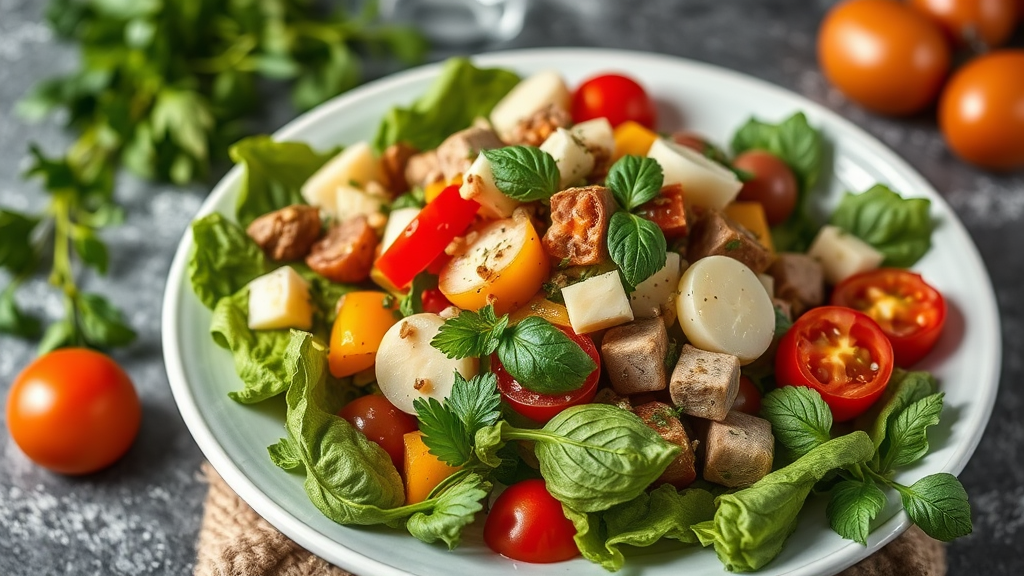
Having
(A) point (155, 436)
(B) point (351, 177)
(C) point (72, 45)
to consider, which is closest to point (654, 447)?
(B) point (351, 177)

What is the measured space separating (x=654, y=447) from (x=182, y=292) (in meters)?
1.71

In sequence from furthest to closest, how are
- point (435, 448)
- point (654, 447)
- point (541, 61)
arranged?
point (541, 61)
point (435, 448)
point (654, 447)

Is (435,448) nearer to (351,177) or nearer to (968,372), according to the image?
(351,177)

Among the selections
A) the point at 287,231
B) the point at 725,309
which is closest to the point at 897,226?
the point at 725,309

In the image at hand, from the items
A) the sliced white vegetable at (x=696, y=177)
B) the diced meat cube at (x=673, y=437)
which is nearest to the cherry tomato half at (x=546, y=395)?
the diced meat cube at (x=673, y=437)

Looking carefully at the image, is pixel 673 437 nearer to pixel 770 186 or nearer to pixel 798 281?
pixel 798 281

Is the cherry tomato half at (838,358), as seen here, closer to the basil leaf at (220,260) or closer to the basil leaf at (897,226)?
the basil leaf at (897,226)

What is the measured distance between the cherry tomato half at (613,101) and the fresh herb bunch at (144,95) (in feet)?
4.28

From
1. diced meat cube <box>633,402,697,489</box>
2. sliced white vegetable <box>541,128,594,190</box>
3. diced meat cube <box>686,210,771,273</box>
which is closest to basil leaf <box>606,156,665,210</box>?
sliced white vegetable <box>541,128,594,190</box>

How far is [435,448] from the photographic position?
101 inches

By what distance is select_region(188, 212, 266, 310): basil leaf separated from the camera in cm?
315

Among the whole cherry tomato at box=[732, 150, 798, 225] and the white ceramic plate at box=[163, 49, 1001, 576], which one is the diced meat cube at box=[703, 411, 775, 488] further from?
the whole cherry tomato at box=[732, 150, 798, 225]

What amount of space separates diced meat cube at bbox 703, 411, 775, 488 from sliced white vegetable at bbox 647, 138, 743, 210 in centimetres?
79

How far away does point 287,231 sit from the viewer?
324 cm
